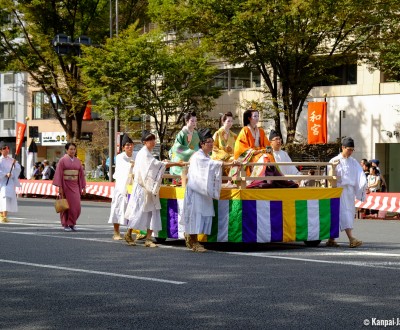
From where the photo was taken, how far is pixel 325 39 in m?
31.0

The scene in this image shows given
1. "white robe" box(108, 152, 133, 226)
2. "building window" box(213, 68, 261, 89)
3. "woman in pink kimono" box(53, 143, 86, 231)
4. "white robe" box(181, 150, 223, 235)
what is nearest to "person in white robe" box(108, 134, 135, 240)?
"white robe" box(108, 152, 133, 226)

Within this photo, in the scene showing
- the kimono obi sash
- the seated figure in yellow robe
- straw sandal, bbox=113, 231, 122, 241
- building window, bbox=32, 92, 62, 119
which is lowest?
straw sandal, bbox=113, 231, 122, 241

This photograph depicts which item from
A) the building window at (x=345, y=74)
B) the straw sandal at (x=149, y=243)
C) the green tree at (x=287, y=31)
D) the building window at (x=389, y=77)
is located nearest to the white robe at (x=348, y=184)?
the straw sandal at (x=149, y=243)

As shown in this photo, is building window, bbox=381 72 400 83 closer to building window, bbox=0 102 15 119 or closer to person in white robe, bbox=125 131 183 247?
person in white robe, bbox=125 131 183 247

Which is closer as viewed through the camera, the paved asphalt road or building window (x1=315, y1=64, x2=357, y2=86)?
the paved asphalt road

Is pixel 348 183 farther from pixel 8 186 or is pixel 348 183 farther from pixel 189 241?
pixel 8 186

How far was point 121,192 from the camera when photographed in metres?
15.1

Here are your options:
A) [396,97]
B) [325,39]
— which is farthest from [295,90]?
[396,97]

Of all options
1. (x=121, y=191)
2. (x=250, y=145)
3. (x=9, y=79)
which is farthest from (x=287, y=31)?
(x=9, y=79)

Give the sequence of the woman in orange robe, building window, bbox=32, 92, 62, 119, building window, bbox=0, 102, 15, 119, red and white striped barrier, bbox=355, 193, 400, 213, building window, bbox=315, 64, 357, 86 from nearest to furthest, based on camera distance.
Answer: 1. the woman in orange robe
2. red and white striped barrier, bbox=355, 193, 400, 213
3. building window, bbox=315, 64, 357, 86
4. building window, bbox=32, 92, 62, 119
5. building window, bbox=0, 102, 15, 119

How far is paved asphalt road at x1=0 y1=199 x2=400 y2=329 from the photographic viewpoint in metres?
7.31

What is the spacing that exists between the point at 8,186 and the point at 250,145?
8120 millimetres

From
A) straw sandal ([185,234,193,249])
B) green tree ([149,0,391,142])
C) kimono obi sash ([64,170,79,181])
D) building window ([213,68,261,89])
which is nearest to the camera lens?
straw sandal ([185,234,193,249])

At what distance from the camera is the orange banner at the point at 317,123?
111 feet
